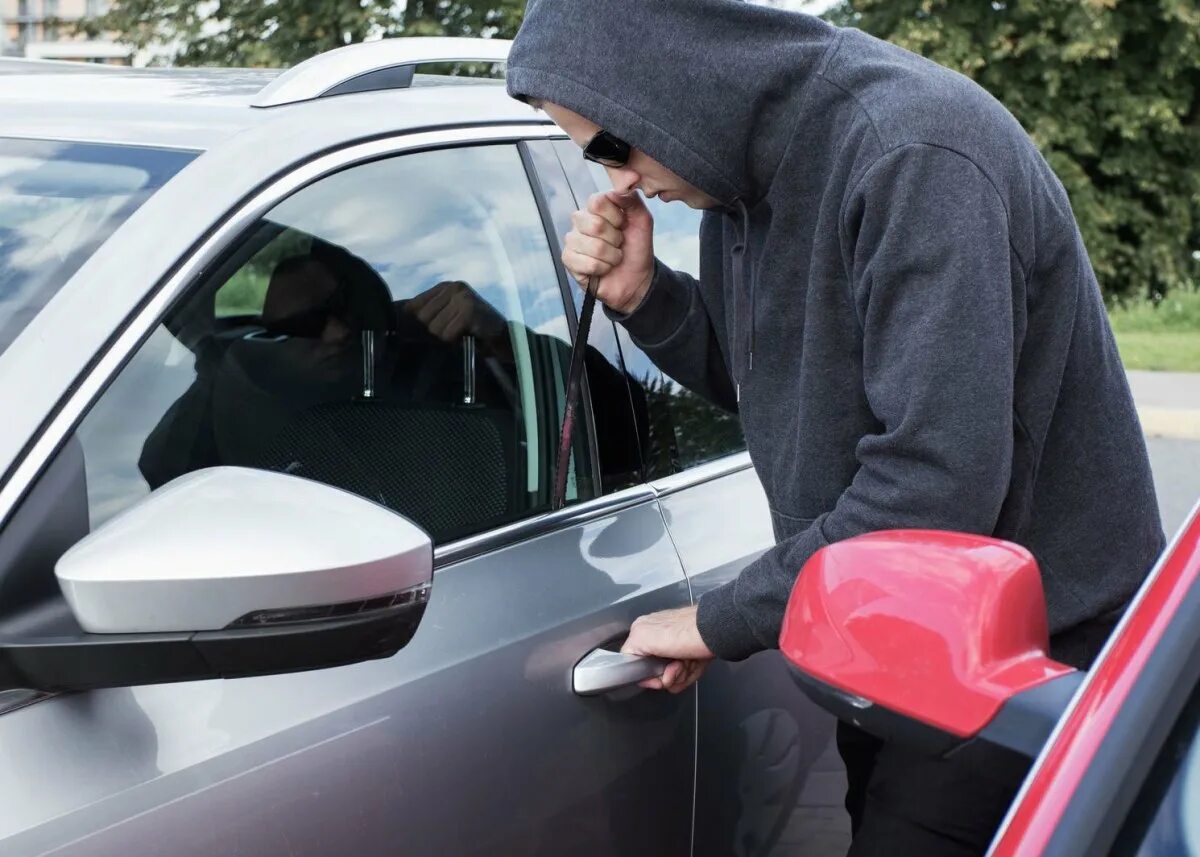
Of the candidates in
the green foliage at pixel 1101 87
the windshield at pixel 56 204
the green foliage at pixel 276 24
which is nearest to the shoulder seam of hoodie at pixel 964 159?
the windshield at pixel 56 204

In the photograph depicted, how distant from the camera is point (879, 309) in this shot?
1.52 meters

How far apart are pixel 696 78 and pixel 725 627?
0.63m

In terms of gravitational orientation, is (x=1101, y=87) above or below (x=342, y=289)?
below

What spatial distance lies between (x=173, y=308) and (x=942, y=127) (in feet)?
2.63

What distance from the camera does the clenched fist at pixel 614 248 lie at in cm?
195

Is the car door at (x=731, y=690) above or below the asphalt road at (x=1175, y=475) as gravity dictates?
above

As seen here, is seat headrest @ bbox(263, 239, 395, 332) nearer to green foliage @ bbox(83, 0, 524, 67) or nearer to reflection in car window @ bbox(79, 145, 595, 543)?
reflection in car window @ bbox(79, 145, 595, 543)

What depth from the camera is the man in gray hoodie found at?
1484mm

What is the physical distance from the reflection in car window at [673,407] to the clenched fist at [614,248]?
0.17m

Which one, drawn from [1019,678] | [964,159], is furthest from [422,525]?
[1019,678]

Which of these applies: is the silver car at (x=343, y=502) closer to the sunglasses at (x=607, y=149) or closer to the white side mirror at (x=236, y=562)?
the white side mirror at (x=236, y=562)

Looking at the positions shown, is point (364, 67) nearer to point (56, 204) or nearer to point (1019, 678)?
point (56, 204)

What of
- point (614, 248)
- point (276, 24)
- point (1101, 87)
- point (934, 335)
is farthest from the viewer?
point (1101, 87)

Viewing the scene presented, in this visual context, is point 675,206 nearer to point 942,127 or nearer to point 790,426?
point 790,426
